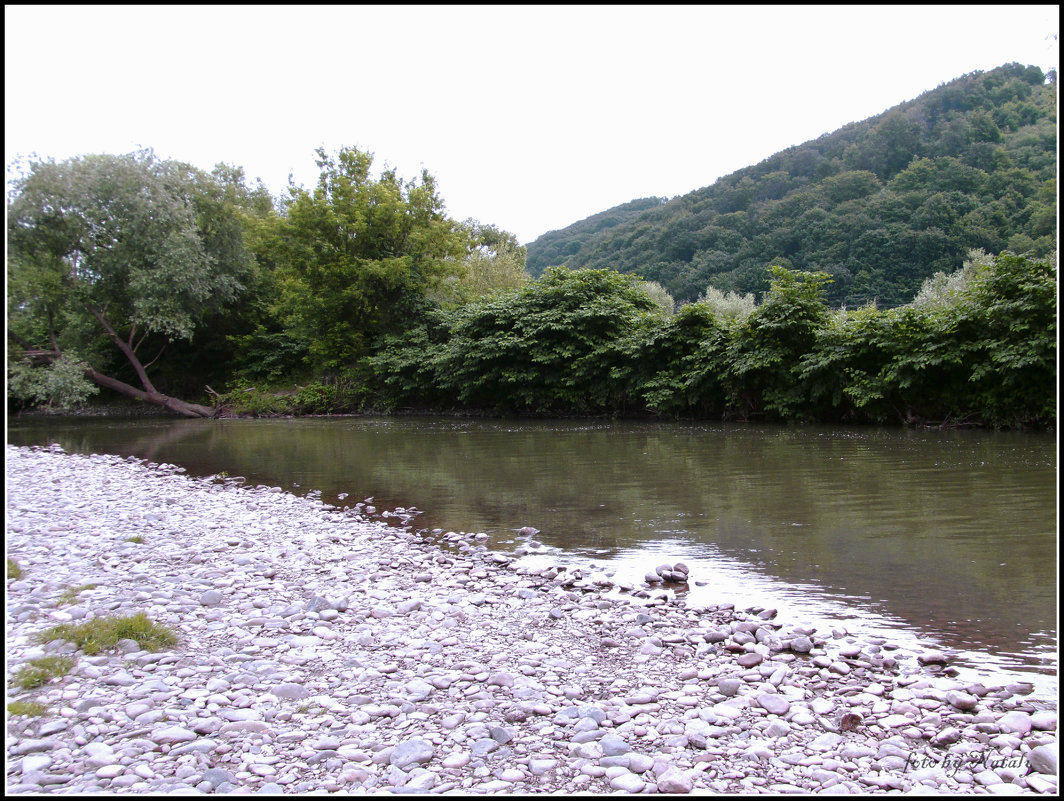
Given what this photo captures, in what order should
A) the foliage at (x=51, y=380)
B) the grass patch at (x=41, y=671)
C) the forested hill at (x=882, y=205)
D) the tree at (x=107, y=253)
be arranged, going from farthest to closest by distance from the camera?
1. the forested hill at (x=882, y=205)
2. the tree at (x=107, y=253)
3. the foliage at (x=51, y=380)
4. the grass patch at (x=41, y=671)

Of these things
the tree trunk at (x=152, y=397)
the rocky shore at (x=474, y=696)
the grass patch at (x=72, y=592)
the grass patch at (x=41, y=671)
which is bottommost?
the rocky shore at (x=474, y=696)

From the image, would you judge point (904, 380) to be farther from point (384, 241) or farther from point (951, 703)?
point (384, 241)

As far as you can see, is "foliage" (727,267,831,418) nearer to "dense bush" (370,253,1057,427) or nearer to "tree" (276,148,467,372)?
"dense bush" (370,253,1057,427)

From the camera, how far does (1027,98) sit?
172 ft

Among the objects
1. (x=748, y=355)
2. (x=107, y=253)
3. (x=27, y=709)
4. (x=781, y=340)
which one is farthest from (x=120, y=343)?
(x=27, y=709)

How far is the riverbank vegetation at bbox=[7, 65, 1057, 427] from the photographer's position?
59.1 feet

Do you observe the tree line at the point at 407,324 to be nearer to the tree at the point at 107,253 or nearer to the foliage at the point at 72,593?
the tree at the point at 107,253

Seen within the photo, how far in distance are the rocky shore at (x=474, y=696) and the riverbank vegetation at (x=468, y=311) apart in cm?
1484

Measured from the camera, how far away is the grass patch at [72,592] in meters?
5.37

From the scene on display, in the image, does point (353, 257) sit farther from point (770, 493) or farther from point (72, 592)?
point (72, 592)

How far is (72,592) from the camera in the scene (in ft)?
18.3

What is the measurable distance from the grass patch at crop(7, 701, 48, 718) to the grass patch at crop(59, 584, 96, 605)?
6.55ft

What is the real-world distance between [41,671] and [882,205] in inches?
2241

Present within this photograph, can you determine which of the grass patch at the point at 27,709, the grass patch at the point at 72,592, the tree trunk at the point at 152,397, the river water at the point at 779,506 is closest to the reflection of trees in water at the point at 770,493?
the river water at the point at 779,506
